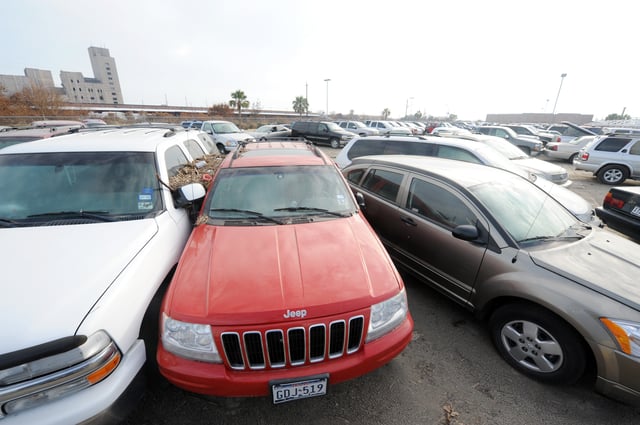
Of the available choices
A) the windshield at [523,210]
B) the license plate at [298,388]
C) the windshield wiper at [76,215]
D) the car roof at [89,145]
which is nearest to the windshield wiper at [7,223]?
the windshield wiper at [76,215]

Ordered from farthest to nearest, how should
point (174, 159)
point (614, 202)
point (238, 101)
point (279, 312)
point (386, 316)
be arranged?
point (238, 101), point (614, 202), point (174, 159), point (386, 316), point (279, 312)

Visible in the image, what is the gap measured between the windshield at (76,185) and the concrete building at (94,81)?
332 ft

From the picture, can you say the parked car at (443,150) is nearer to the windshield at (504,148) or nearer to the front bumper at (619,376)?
the windshield at (504,148)

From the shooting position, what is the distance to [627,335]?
183 centimetres

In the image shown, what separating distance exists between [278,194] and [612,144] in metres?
12.2

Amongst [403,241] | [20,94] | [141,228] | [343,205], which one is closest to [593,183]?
[403,241]

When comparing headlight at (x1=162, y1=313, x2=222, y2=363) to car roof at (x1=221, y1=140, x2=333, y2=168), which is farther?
car roof at (x1=221, y1=140, x2=333, y2=168)

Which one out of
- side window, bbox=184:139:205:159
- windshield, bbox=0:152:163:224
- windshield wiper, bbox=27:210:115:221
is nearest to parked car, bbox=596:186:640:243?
windshield, bbox=0:152:163:224

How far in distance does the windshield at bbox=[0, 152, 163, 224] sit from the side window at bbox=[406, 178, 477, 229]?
9.57 feet

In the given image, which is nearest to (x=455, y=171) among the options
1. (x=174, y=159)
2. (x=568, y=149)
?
(x=174, y=159)

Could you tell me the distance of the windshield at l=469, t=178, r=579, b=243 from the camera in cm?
263

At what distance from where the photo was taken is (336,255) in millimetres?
2154

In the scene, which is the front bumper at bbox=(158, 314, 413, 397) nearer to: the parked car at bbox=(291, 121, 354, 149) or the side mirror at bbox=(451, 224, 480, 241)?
the side mirror at bbox=(451, 224, 480, 241)

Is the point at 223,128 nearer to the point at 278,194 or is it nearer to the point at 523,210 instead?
the point at 278,194
